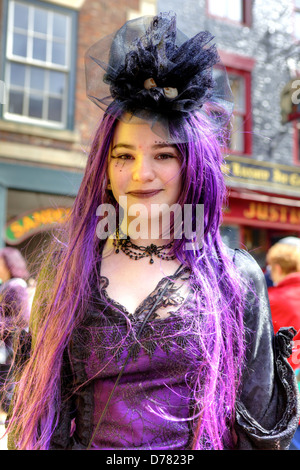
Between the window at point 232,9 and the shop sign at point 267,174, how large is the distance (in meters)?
2.60

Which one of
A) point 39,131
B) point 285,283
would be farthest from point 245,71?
point 285,283

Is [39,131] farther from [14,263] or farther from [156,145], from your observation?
[156,145]

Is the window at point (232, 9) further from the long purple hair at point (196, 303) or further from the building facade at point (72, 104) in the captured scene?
the long purple hair at point (196, 303)

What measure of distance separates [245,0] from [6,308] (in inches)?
326

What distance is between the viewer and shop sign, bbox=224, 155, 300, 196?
7.53m

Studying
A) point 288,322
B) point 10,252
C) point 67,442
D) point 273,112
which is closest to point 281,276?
point 288,322

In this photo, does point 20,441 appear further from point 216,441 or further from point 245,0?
point 245,0

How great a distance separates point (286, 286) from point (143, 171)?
1.74 metres

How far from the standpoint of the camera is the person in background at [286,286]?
6.88 feet

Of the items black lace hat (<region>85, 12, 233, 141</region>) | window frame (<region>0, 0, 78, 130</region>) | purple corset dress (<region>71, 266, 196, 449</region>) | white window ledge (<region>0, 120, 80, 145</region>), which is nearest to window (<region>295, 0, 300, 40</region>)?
window frame (<region>0, 0, 78, 130</region>)

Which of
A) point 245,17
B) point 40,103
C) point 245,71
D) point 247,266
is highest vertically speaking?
→ point 245,17

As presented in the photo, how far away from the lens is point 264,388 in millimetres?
1073

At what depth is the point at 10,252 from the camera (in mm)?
3764

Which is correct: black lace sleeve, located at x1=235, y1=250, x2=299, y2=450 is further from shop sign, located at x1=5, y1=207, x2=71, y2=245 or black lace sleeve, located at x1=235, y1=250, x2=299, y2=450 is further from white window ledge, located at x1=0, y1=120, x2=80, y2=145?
white window ledge, located at x1=0, y1=120, x2=80, y2=145
